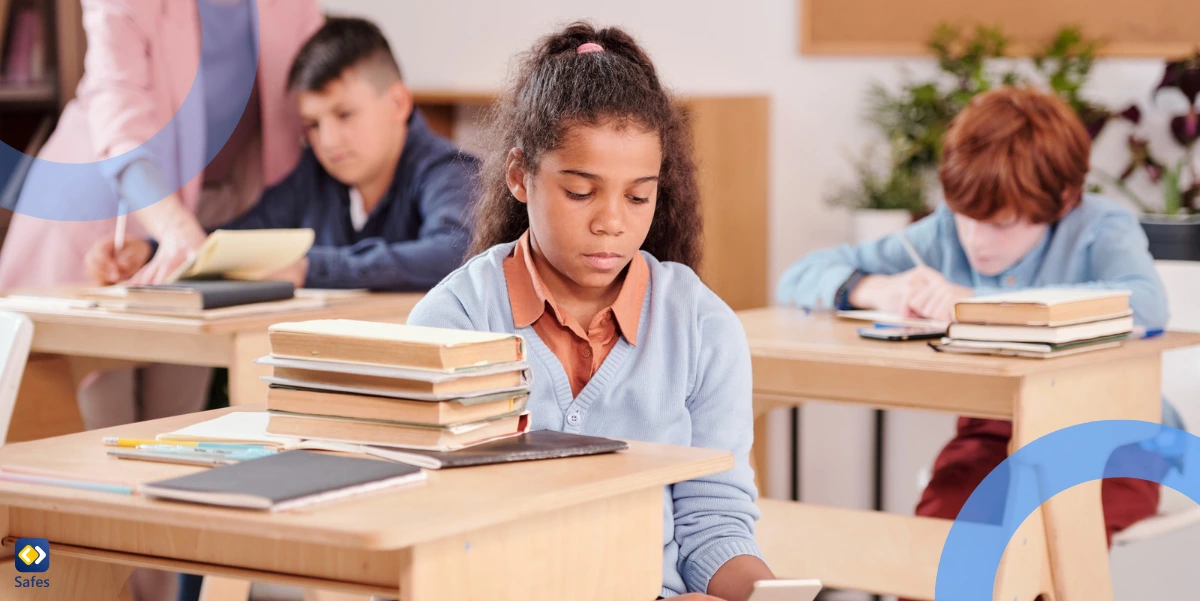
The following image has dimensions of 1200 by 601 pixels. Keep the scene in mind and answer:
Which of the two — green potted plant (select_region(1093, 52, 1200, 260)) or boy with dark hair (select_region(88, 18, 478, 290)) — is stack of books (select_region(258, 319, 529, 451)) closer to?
boy with dark hair (select_region(88, 18, 478, 290))

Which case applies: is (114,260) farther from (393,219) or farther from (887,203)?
(887,203)

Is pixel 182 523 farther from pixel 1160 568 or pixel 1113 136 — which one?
pixel 1113 136

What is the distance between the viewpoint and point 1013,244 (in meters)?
2.60

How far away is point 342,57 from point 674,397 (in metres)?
1.79

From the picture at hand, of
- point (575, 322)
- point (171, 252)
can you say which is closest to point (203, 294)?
point (171, 252)

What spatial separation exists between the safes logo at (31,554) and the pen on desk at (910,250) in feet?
5.88

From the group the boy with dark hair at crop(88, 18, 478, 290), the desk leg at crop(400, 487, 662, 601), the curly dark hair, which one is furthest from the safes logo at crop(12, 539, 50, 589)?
the boy with dark hair at crop(88, 18, 478, 290)

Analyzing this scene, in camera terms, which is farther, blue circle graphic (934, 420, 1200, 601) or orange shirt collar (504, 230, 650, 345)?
blue circle graphic (934, 420, 1200, 601)

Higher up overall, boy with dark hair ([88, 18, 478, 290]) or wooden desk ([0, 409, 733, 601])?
boy with dark hair ([88, 18, 478, 290])

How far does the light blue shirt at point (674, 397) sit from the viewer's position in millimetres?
1488

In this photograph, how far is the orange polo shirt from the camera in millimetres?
1559

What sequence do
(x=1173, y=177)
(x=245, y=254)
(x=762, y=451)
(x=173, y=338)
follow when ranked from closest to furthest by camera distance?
(x=173, y=338)
(x=245, y=254)
(x=1173, y=177)
(x=762, y=451)

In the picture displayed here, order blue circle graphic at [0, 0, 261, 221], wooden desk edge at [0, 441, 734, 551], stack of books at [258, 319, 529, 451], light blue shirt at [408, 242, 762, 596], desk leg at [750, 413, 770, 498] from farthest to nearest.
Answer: desk leg at [750, 413, 770, 498] → blue circle graphic at [0, 0, 261, 221] → light blue shirt at [408, 242, 762, 596] → stack of books at [258, 319, 529, 451] → wooden desk edge at [0, 441, 734, 551]

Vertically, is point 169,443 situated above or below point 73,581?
above
